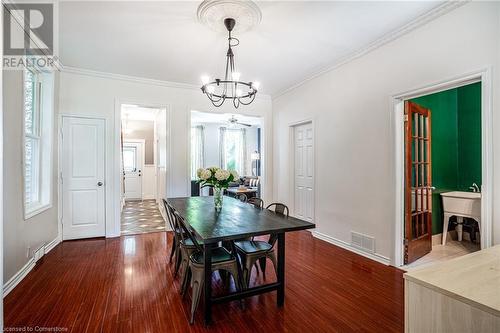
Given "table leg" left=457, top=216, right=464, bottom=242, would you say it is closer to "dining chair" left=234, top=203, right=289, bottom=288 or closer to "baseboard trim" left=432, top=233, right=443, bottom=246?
"baseboard trim" left=432, top=233, right=443, bottom=246

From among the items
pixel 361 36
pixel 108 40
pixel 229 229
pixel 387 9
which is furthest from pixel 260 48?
pixel 229 229

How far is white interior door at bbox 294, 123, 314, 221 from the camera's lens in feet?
15.1

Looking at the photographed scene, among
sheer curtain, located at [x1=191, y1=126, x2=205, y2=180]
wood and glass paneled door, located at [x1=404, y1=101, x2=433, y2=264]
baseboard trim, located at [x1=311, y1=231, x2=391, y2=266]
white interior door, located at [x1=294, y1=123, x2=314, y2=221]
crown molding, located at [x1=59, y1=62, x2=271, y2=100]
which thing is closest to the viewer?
wood and glass paneled door, located at [x1=404, y1=101, x2=433, y2=264]

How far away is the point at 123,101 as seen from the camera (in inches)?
177

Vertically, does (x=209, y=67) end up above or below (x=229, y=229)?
above

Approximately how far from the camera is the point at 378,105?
10.7 ft

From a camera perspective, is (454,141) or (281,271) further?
(454,141)

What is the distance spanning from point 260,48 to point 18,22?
2739 millimetres

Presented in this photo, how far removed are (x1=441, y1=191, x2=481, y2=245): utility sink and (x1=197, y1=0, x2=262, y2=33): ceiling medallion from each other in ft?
12.2

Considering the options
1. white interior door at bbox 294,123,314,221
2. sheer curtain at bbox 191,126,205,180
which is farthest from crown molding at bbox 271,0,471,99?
sheer curtain at bbox 191,126,205,180

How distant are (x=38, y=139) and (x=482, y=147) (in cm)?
529

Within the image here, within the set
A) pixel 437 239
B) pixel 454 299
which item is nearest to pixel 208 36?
pixel 454 299

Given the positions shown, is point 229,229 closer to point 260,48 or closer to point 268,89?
point 260,48

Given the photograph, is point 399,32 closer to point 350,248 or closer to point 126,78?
point 350,248
